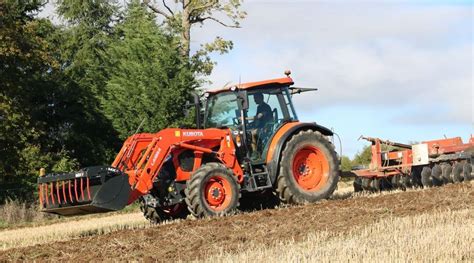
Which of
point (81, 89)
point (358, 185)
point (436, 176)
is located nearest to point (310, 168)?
point (358, 185)

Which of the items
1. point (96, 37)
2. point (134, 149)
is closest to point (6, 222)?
point (134, 149)

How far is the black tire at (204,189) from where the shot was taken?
1057 cm

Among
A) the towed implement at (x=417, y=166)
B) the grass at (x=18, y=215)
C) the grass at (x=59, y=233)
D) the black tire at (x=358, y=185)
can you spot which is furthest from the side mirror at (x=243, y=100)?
the grass at (x=18, y=215)

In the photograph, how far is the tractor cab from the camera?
11742mm

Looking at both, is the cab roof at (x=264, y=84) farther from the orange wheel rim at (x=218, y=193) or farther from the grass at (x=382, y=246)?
the grass at (x=382, y=246)

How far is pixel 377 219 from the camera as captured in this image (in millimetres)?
9289

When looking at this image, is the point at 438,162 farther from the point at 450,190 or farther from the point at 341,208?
the point at 341,208

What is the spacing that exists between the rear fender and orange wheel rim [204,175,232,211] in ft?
3.22

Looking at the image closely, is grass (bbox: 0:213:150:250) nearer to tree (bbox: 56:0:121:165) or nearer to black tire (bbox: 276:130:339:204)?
black tire (bbox: 276:130:339:204)

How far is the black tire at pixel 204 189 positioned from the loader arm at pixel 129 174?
0.49 metres

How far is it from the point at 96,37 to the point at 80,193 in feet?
79.3

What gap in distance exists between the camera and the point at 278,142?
11.6m

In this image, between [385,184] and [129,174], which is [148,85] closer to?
[385,184]

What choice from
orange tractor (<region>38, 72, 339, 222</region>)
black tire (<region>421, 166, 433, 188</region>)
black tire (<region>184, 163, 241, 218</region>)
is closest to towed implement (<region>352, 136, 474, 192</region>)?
black tire (<region>421, 166, 433, 188</region>)
